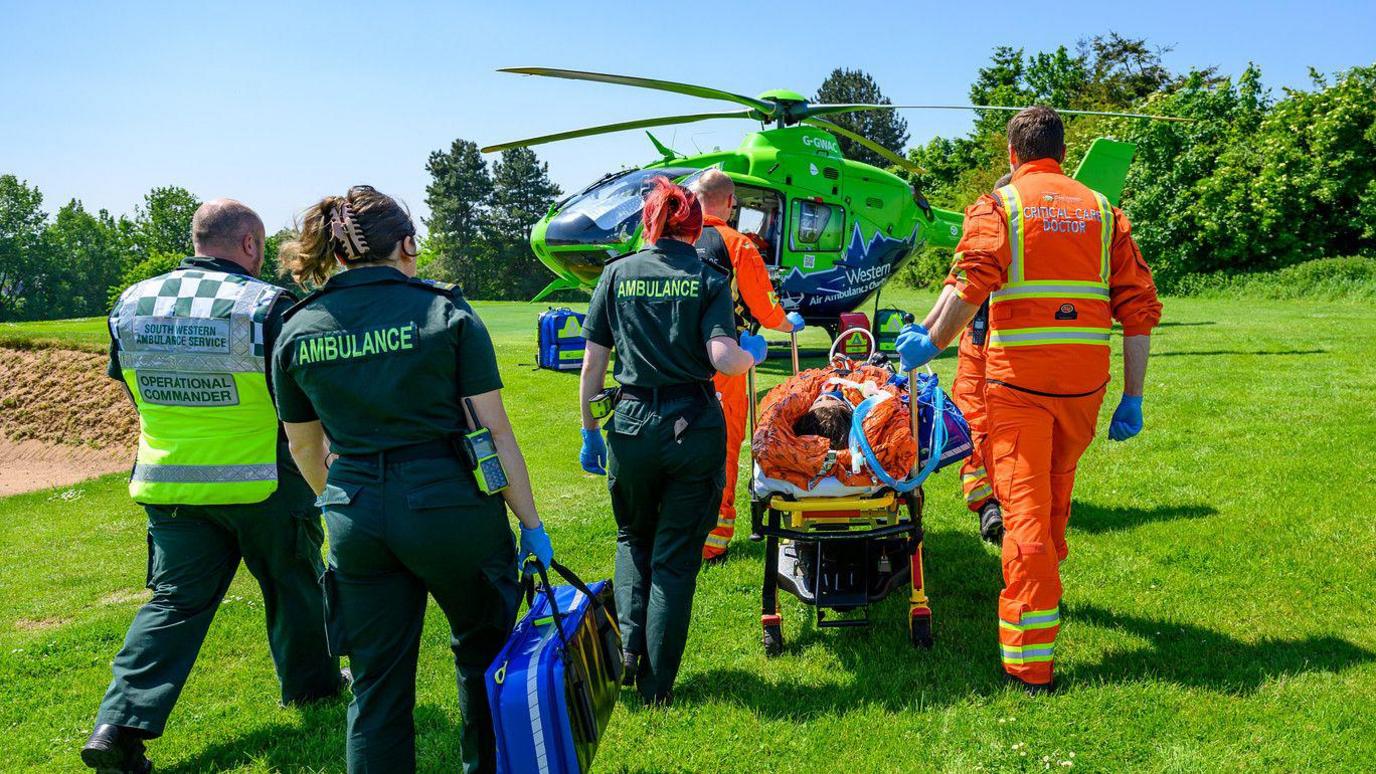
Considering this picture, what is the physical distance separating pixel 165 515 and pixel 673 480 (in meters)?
2.04

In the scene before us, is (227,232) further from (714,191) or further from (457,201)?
(457,201)

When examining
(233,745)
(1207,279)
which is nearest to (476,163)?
(1207,279)

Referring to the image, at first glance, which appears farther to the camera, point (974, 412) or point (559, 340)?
point (559, 340)

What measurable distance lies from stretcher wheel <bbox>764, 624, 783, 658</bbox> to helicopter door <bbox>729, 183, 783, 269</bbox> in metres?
7.82

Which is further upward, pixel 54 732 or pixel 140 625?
pixel 140 625

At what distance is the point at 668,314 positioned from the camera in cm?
356

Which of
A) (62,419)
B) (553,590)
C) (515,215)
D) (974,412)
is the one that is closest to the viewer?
(553,590)

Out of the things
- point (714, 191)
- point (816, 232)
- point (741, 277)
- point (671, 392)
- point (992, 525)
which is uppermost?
point (816, 232)

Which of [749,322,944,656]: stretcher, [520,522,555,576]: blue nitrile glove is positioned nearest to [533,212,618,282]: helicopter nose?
[749,322,944,656]: stretcher

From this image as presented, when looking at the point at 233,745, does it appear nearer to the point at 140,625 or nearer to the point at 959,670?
the point at 140,625

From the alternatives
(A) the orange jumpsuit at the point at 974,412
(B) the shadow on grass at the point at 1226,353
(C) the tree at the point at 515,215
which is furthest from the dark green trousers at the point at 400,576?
(C) the tree at the point at 515,215

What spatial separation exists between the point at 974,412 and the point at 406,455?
4.02m

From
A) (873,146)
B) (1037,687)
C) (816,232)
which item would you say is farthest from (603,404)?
(816,232)

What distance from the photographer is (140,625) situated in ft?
11.2
